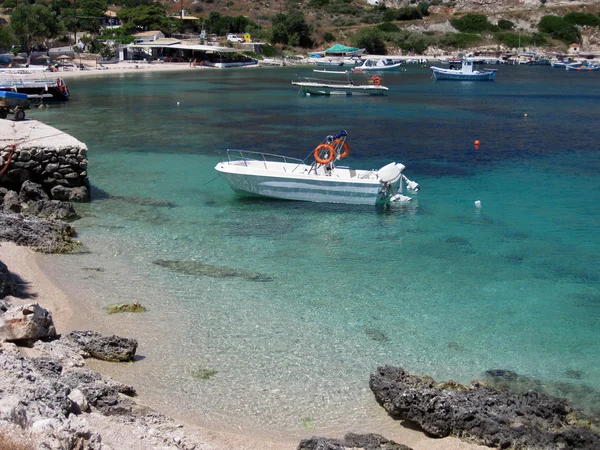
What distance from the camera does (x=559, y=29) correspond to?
158 m

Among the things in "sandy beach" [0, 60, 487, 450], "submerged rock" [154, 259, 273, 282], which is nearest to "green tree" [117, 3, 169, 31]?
"submerged rock" [154, 259, 273, 282]

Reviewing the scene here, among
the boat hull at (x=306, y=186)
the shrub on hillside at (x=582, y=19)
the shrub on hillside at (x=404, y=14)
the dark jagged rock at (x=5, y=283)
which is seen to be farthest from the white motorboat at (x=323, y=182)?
the shrub on hillside at (x=582, y=19)

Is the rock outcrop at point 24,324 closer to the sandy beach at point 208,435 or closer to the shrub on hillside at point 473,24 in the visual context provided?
the sandy beach at point 208,435

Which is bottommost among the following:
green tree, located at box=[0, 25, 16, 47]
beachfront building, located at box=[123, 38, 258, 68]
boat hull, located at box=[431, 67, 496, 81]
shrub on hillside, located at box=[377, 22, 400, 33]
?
boat hull, located at box=[431, 67, 496, 81]

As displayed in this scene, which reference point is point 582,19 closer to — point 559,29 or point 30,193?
point 559,29

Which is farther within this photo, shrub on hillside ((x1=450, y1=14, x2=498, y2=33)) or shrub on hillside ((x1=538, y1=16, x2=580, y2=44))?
shrub on hillside ((x1=450, y1=14, x2=498, y2=33))

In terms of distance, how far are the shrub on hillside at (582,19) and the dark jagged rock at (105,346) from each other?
16789 cm

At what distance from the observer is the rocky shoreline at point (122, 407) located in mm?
7953

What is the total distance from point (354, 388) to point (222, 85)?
240 feet

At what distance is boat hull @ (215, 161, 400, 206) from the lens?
25281mm

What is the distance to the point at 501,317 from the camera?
52.1 ft

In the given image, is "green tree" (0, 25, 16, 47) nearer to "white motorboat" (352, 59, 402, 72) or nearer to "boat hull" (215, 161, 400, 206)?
"white motorboat" (352, 59, 402, 72)

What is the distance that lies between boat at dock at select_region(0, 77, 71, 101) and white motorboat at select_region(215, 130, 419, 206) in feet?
125

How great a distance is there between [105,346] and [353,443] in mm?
5124
